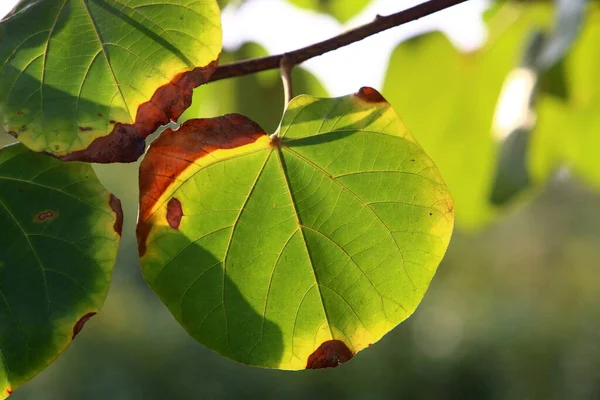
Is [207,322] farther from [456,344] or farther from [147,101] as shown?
[456,344]

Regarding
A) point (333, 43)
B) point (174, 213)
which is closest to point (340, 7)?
point (333, 43)

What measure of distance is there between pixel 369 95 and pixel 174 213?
0.16 metres

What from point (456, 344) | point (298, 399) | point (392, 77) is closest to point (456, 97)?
point (392, 77)

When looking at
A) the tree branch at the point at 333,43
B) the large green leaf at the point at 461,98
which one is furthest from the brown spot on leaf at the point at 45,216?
the large green leaf at the point at 461,98

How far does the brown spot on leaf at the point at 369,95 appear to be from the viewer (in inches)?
18.2

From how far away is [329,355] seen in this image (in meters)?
0.48

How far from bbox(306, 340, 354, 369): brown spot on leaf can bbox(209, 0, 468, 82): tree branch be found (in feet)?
0.68

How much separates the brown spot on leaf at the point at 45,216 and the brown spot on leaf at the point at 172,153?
62mm

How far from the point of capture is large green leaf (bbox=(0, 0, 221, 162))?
1.40 feet

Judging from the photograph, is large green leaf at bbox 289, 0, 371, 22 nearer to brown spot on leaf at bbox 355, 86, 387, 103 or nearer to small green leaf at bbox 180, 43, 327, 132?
small green leaf at bbox 180, 43, 327, 132

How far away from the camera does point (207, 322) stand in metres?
0.47

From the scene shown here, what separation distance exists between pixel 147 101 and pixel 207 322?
16 cm

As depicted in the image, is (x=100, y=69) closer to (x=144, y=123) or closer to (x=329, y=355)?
(x=144, y=123)

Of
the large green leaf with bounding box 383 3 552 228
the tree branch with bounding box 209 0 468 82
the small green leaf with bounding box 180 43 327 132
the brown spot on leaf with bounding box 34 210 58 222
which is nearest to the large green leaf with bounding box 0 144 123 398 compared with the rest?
the brown spot on leaf with bounding box 34 210 58 222
